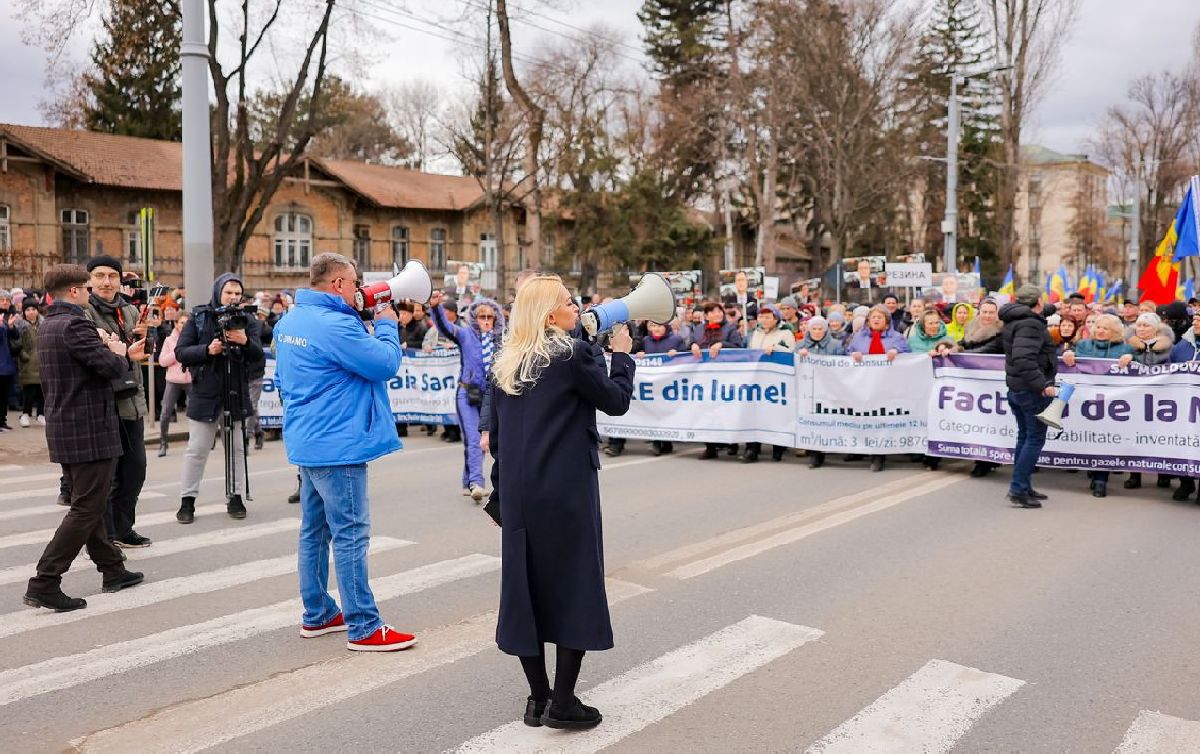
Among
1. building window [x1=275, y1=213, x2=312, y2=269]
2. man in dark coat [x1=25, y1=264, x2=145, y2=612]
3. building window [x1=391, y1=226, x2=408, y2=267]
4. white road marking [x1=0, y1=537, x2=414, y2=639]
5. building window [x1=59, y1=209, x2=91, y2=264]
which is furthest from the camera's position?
building window [x1=391, y1=226, x2=408, y2=267]

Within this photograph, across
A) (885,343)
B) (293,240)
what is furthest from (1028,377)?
(293,240)

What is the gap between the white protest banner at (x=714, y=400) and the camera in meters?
12.2

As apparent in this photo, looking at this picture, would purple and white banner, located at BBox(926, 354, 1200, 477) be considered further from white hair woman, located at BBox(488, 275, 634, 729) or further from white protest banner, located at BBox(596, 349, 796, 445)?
white hair woman, located at BBox(488, 275, 634, 729)

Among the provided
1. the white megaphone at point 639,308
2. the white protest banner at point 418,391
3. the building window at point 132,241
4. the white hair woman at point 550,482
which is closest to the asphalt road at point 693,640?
the white hair woman at point 550,482

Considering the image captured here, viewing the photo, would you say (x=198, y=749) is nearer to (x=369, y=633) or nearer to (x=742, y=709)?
(x=369, y=633)

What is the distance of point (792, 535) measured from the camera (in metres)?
8.11

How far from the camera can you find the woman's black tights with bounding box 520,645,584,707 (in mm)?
4301

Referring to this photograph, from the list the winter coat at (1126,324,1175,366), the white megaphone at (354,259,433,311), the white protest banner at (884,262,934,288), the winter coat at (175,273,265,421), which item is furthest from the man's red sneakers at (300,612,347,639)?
the white protest banner at (884,262,934,288)

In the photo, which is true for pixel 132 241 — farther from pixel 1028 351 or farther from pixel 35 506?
pixel 1028 351

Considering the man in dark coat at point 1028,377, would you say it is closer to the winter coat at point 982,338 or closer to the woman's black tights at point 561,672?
the winter coat at point 982,338

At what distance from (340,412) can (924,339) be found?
28.7ft

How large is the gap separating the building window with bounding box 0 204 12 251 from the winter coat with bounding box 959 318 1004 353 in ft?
110

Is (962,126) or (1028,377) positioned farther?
(962,126)

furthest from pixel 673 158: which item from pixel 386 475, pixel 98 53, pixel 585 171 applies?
pixel 386 475
